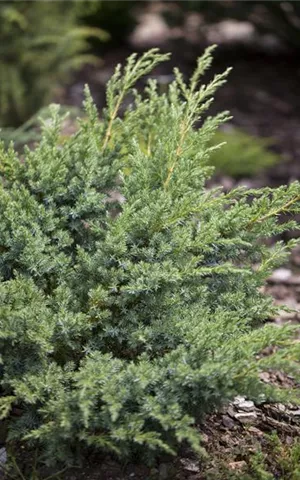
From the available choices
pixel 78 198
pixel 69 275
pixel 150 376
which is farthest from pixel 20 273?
pixel 150 376

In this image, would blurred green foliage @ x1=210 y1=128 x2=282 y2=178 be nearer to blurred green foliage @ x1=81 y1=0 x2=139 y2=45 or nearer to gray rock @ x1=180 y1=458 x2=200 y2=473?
blurred green foliage @ x1=81 y1=0 x2=139 y2=45

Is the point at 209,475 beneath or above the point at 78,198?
beneath

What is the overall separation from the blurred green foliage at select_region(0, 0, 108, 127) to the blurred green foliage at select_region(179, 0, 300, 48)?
120 cm

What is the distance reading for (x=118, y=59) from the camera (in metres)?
6.64

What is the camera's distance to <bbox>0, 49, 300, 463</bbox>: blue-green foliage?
2.06m

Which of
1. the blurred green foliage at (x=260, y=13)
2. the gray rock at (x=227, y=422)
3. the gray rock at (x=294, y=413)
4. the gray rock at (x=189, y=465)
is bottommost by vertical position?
the gray rock at (x=294, y=413)

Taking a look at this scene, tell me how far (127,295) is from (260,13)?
14.9 ft

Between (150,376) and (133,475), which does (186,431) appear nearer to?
(150,376)

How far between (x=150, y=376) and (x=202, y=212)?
2.08ft

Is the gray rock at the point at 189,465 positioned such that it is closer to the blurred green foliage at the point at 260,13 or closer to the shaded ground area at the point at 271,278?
the shaded ground area at the point at 271,278

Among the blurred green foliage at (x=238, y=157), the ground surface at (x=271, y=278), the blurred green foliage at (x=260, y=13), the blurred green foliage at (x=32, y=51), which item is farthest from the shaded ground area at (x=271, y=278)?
the blurred green foliage at (x=32, y=51)

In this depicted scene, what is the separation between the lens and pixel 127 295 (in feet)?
7.40

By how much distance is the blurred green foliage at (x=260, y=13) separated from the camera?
5902 millimetres

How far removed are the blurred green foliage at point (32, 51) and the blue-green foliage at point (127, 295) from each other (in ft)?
7.63
